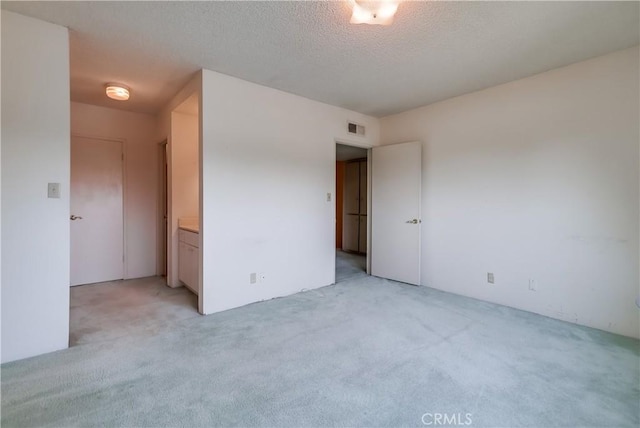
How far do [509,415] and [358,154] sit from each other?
537 cm

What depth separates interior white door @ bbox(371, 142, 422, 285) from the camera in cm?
399

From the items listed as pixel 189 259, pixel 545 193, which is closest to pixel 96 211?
pixel 189 259

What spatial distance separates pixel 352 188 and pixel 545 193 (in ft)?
14.3

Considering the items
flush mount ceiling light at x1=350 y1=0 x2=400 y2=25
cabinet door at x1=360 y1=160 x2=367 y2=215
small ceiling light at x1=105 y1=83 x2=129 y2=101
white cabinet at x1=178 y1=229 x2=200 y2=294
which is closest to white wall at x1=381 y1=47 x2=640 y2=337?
flush mount ceiling light at x1=350 y1=0 x2=400 y2=25

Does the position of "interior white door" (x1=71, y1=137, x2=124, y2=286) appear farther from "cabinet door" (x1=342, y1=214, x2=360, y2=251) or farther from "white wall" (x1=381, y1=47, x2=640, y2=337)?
"cabinet door" (x1=342, y1=214, x2=360, y2=251)

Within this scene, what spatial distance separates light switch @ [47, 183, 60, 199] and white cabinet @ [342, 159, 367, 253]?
538cm

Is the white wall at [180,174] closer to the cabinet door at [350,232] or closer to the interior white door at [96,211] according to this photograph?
the interior white door at [96,211]

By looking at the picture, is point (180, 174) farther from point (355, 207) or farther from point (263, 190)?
point (355, 207)

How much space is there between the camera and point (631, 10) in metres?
2.00

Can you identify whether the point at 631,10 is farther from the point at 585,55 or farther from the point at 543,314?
the point at 543,314

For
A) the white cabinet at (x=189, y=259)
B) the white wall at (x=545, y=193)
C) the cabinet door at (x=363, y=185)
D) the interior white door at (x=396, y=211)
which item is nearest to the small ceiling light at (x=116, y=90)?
the white cabinet at (x=189, y=259)

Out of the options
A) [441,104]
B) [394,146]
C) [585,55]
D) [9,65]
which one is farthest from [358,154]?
[9,65]

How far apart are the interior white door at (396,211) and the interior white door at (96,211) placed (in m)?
3.76

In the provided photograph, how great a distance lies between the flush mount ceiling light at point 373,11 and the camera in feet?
5.98
